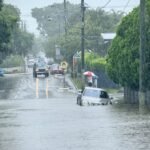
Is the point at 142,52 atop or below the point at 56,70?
atop

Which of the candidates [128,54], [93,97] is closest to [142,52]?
[128,54]

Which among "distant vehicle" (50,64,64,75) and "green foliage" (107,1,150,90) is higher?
"green foliage" (107,1,150,90)

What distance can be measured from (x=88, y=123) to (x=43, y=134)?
12.6 feet

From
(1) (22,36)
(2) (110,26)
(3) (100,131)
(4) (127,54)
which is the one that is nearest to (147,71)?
(4) (127,54)

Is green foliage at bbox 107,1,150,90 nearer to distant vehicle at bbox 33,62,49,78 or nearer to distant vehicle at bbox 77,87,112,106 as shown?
distant vehicle at bbox 77,87,112,106

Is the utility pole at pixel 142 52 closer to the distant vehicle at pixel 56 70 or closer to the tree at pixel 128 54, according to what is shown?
the tree at pixel 128 54

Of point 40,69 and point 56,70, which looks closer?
point 40,69

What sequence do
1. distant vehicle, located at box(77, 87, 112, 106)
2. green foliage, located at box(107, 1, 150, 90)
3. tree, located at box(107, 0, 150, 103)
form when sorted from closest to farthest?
1. tree, located at box(107, 0, 150, 103)
2. green foliage, located at box(107, 1, 150, 90)
3. distant vehicle, located at box(77, 87, 112, 106)

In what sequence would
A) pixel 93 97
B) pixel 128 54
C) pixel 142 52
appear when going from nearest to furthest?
pixel 142 52, pixel 128 54, pixel 93 97

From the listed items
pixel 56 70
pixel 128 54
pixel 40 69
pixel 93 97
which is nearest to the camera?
pixel 128 54

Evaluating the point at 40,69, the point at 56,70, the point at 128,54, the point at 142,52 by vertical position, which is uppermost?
the point at 142,52

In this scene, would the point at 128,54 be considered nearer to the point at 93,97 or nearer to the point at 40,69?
the point at 93,97

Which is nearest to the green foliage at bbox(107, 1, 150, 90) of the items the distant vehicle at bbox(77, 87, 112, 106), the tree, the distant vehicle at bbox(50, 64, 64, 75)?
the tree

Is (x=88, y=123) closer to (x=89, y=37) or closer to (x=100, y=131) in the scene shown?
(x=100, y=131)
